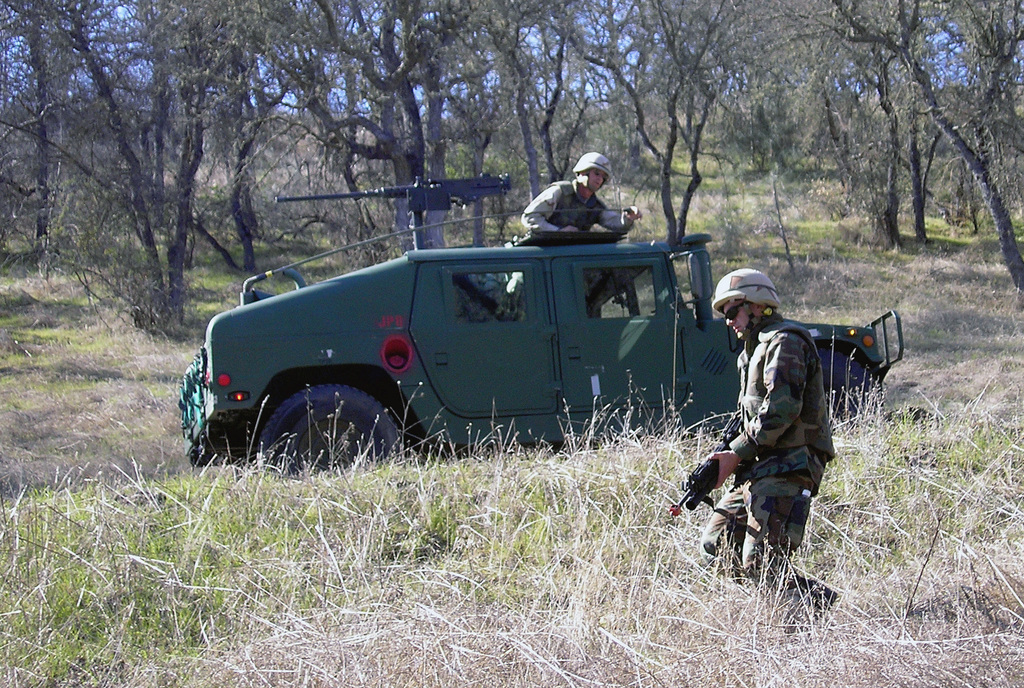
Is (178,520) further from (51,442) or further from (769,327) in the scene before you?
(51,442)

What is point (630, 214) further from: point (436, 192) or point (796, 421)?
point (796, 421)

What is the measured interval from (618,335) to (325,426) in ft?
6.50

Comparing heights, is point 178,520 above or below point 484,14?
below

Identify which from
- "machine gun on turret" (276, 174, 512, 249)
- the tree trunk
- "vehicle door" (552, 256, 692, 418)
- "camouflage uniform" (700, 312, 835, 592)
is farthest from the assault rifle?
the tree trunk

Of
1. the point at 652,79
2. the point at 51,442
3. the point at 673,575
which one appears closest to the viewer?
the point at 673,575

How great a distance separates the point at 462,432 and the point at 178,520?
6.75 ft

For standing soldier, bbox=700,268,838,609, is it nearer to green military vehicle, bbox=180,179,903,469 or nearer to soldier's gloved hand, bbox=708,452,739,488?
soldier's gloved hand, bbox=708,452,739,488

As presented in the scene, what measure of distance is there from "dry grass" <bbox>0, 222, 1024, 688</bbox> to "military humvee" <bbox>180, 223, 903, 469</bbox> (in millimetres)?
430

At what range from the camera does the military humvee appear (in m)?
6.48

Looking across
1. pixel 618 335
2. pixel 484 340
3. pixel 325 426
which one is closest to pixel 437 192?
pixel 484 340

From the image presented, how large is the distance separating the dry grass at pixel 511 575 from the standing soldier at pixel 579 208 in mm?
1645

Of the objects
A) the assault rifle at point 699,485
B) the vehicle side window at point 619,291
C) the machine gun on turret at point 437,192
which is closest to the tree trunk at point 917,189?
the machine gun on turret at point 437,192

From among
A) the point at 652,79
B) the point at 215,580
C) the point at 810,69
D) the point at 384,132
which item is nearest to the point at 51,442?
the point at 215,580

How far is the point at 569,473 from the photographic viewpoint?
5.50 metres
